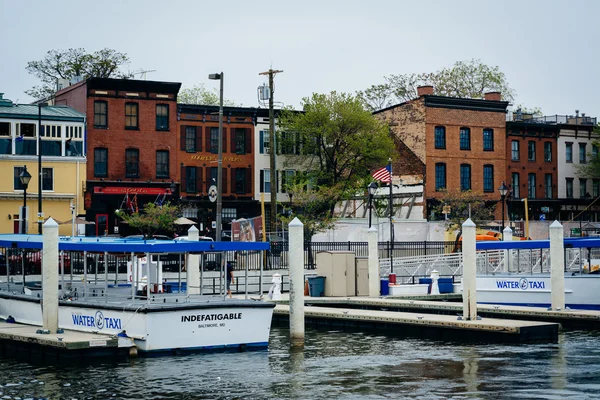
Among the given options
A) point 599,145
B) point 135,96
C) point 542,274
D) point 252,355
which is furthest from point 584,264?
point 599,145

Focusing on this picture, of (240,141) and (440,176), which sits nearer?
(240,141)

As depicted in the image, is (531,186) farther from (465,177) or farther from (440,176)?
(440,176)

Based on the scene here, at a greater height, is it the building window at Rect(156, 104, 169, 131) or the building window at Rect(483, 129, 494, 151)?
the building window at Rect(156, 104, 169, 131)

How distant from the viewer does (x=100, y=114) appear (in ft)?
214

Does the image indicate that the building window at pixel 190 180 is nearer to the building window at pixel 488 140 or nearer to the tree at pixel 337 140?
the tree at pixel 337 140

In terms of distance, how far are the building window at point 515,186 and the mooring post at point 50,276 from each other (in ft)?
183

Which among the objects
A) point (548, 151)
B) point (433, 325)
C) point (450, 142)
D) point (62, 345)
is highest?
point (450, 142)

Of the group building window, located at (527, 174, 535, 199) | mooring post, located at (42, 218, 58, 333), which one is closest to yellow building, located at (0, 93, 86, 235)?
building window, located at (527, 174, 535, 199)

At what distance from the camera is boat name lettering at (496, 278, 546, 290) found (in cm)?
3975

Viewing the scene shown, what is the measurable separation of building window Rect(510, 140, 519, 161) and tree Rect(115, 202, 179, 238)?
95.6ft

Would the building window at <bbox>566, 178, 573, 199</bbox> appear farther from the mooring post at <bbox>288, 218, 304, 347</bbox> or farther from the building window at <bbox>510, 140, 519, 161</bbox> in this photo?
the mooring post at <bbox>288, 218, 304, 347</bbox>

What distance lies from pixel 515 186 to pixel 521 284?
38083 millimetres

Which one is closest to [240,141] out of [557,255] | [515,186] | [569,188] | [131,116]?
[131,116]

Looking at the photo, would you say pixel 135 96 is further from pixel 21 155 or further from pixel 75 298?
pixel 75 298
